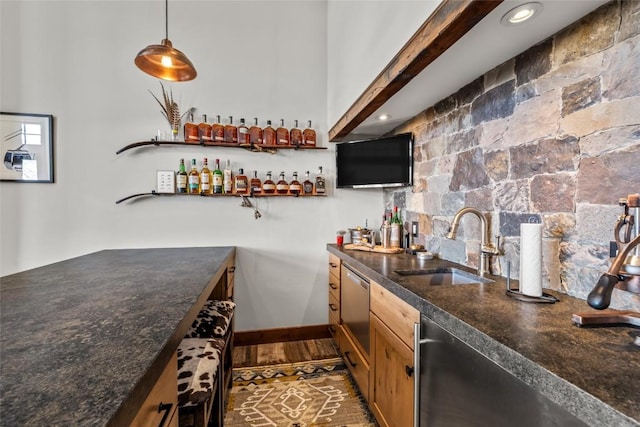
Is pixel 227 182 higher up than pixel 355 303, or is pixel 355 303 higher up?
pixel 227 182

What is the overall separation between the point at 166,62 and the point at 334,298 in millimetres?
2193

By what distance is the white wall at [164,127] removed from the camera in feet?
7.98

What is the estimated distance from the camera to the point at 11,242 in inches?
94.9

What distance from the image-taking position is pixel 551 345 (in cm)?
73

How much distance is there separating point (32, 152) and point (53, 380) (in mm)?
2807

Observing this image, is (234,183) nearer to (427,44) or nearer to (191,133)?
(191,133)

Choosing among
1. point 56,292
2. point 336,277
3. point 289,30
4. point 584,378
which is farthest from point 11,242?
point 584,378

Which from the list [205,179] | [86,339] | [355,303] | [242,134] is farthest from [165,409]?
[242,134]

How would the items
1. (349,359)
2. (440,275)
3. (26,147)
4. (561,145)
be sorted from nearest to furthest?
1. (561,145)
2. (440,275)
3. (349,359)
4. (26,147)

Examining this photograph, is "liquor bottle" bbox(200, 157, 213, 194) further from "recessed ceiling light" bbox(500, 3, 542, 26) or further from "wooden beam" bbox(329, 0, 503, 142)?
"recessed ceiling light" bbox(500, 3, 542, 26)

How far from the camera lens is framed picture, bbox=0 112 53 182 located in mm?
2361

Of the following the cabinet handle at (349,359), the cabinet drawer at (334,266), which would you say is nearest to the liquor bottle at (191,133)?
the cabinet drawer at (334,266)

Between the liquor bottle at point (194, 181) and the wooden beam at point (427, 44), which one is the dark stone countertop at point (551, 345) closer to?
the wooden beam at point (427, 44)

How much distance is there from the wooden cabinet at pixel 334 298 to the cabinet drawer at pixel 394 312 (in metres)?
0.80
